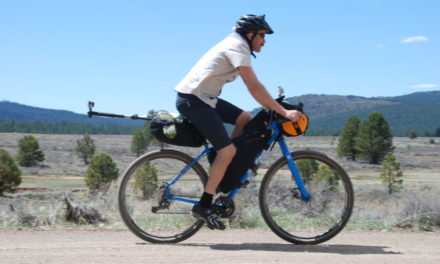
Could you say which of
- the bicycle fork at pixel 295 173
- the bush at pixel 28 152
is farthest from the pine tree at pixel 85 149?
the bicycle fork at pixel 295 173

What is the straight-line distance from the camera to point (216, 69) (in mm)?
5395

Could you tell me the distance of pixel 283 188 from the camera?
6.11m

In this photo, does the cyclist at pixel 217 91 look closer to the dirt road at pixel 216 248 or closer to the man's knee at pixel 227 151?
the man's knee at pixel 227 151

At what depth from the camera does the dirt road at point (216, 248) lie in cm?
483

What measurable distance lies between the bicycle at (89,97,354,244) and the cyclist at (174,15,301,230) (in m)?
0.23

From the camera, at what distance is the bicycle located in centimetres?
584

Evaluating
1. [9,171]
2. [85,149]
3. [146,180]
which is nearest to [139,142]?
[85,149]

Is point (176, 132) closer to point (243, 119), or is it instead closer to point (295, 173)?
point (243, 119)

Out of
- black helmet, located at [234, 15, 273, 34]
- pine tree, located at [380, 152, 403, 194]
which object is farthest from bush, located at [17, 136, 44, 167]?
black helmet, located at [234, 15, 273, 34]

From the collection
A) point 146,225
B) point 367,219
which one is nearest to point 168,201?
point 146,225

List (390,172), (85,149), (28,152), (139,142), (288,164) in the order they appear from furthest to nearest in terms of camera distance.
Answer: (85,149), (139,142), (28,152), (390,172), (288,164)

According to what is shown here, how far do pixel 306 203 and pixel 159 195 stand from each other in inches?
63.0

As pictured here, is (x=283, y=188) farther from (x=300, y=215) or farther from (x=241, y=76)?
(x=241, y=76)

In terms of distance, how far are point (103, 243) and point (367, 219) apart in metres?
3.63
